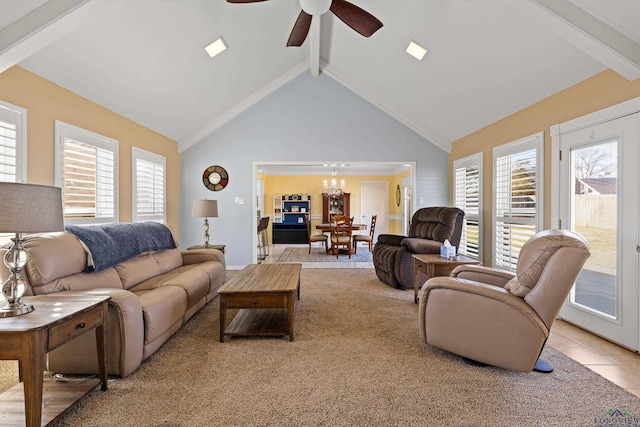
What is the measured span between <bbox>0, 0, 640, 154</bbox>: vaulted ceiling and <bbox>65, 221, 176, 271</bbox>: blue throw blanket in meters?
1.45

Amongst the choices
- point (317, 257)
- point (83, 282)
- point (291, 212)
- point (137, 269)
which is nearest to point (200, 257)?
point (137, 269)

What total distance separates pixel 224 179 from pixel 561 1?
5.14 m

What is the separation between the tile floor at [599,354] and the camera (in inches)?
82.4

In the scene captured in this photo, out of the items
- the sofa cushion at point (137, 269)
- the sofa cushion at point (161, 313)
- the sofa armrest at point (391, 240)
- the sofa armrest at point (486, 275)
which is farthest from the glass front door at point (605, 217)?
the sofa cushion at point (137, 269)

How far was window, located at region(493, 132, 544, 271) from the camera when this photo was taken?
139 inches

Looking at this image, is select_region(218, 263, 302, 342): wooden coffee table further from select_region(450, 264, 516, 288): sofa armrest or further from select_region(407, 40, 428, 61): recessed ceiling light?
select_region(407, 40, 428, 61): recessed ceiling light

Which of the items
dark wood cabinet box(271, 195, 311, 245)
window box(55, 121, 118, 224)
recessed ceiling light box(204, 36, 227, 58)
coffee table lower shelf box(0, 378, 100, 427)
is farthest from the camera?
dark wood cabinet box(271, 195, 311, 245)

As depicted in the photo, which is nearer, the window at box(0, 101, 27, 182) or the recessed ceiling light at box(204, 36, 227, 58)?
the window at box(0, 101, 27, 182)

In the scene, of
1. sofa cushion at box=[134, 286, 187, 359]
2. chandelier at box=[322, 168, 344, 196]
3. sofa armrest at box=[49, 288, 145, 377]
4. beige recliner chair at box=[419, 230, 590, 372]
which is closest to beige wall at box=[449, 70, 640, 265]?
beige recliner chair at box=[419, 230, 590, 372]

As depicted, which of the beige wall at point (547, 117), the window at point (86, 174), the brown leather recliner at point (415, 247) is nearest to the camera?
the beige wall at point (547, 117)

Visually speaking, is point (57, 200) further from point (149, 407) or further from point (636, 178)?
point (636, 178)

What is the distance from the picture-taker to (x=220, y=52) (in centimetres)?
407

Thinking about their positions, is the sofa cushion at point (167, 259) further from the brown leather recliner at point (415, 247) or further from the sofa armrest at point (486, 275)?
the sofa armrest at point (486, 275)

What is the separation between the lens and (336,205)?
10.0 meters
